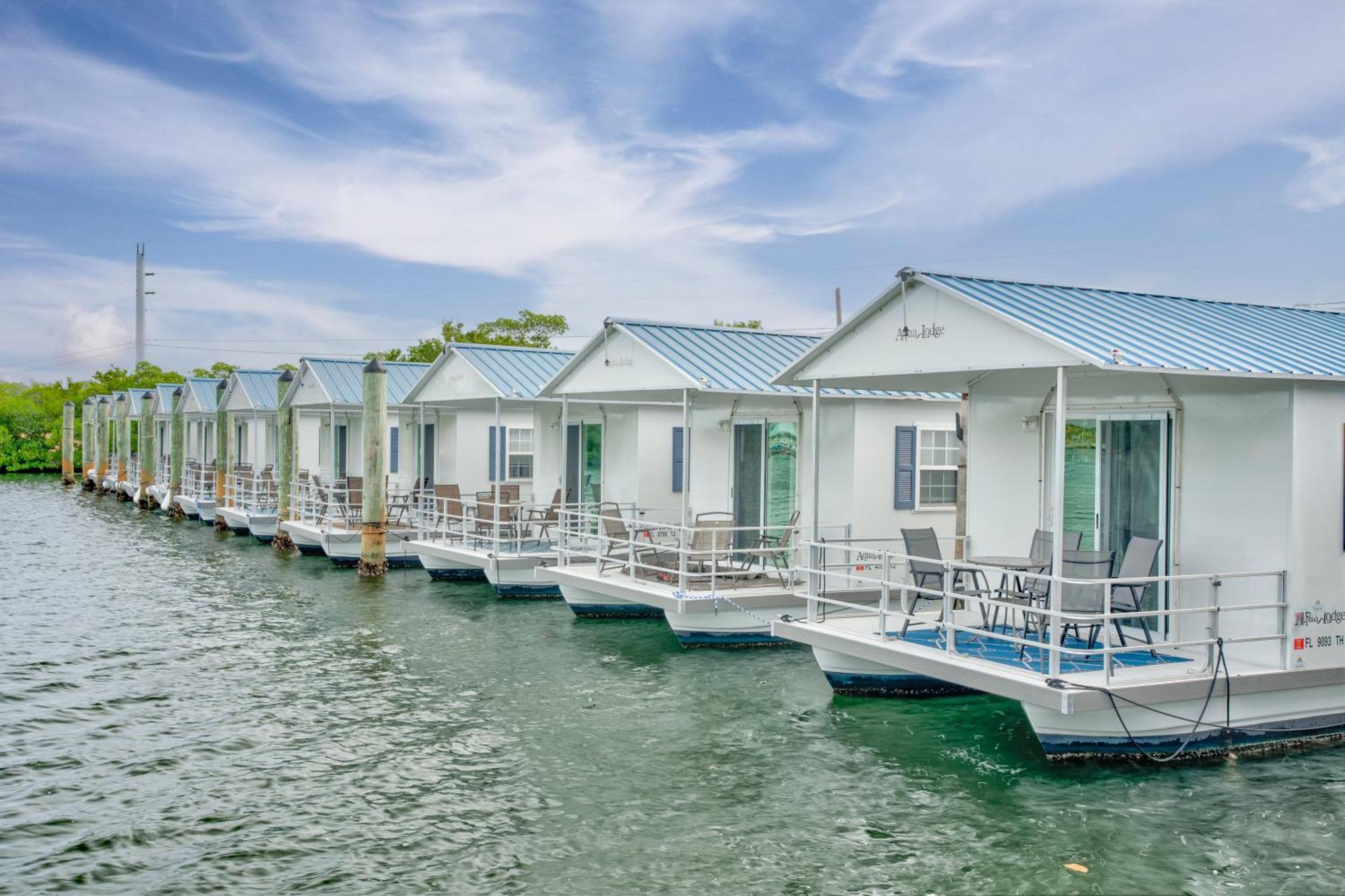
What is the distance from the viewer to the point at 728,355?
16641 mm

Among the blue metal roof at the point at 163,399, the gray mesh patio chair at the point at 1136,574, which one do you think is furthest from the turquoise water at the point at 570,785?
the blue metal roof at the point at 163,399

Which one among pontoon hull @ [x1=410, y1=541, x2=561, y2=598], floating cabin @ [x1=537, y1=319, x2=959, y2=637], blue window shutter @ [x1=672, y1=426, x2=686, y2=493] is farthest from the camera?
blue window shutter @ [x1=672, y1=426, x2=686, y2=493]

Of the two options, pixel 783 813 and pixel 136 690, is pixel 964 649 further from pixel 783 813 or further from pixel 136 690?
pixel 136 690

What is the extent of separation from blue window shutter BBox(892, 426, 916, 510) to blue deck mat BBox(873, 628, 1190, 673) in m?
4.55

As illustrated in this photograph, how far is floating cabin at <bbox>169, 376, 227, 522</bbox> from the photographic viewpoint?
34062 millimetres

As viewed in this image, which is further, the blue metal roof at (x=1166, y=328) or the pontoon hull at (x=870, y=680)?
the pontoon hull at (x=870, y=680)

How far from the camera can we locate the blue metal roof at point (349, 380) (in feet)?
83.5

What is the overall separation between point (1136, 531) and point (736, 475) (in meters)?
7.58

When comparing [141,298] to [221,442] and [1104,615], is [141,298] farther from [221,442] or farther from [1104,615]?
[1104,615]

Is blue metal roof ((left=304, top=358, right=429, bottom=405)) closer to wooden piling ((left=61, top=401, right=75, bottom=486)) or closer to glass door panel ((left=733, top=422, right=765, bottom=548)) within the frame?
glass door panel ((left=733, top=422, right=765, bottom=548))

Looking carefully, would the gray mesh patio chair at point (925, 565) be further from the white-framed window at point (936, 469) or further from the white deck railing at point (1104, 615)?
the white-framed window at point (936, 469)

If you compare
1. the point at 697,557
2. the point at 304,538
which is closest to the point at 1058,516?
the point at 697,557

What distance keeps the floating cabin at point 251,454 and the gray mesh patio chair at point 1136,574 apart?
2188cm

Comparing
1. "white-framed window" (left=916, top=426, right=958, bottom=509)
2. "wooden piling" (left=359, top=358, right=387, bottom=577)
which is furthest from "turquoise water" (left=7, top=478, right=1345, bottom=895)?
"wooden piling" (left=359, top=358, right=387, bottom=577)
